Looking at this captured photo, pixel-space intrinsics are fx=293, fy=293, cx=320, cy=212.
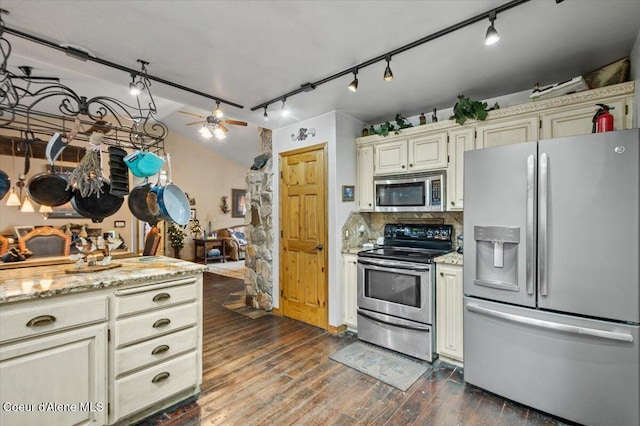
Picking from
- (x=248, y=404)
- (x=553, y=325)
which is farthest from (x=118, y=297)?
(x=553, y=325)

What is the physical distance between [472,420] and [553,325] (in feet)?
2.74

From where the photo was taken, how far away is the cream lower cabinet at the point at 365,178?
357cm

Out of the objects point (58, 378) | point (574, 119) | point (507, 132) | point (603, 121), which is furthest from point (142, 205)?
point (574, 119)

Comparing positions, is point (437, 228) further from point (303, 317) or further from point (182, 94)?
point (182, 94)

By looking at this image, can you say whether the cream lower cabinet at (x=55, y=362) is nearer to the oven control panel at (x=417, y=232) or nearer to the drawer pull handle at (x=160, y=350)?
the drawer pull handle at (x=160, y=350)

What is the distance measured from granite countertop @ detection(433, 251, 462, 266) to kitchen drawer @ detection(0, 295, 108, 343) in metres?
2.58

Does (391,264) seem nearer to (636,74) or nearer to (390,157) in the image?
(390,157)

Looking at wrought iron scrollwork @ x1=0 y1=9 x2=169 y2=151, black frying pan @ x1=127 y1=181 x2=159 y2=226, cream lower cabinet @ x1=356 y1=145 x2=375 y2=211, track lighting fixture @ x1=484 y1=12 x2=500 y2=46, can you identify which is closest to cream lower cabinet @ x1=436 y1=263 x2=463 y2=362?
cream lower cabinet @ x1=356 y1=145 x2=375 y2=211

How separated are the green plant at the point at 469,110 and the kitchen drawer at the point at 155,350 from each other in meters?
2.97

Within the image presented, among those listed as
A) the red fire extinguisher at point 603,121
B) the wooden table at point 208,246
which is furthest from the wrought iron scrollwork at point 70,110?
the wooden table at point 208,246

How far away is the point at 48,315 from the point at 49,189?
928 millimetres

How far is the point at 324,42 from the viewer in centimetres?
208

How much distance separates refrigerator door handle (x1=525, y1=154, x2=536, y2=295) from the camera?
6.71 ft

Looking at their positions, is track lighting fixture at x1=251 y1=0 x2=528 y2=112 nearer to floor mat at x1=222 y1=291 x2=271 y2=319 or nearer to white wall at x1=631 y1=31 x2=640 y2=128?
white wall at x1=631 y1=31 x2=640 y2=128
